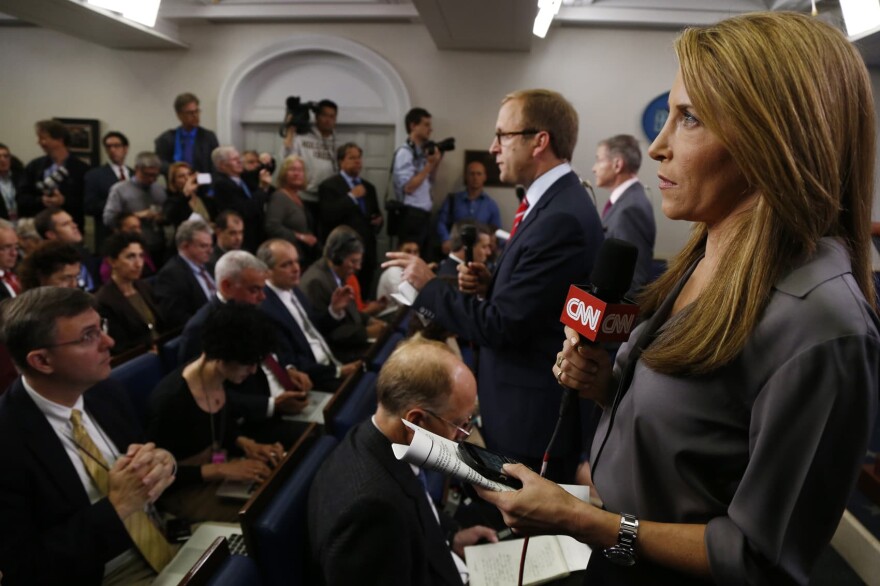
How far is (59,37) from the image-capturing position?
7.11m

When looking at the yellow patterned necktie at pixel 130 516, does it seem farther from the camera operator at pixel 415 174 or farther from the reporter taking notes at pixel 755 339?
the camera operator at pixel 415 174

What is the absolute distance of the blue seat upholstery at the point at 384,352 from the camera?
267 centimetres

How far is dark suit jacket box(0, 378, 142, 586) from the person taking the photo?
1372mm

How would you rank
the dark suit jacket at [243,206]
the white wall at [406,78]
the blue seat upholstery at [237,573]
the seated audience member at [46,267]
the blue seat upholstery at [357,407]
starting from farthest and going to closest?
the white wall at [406,78], the dark suit jacket at [243,206], the seated audience member at [46,267], the blue seat upholstery at [357,407], the blue seat upholstery at [237,573]

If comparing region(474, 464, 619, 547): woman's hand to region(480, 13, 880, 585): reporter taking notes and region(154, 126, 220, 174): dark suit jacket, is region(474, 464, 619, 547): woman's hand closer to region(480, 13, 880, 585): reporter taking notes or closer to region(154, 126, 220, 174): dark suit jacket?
region(480, 13, 880, 585): reporter taking notes

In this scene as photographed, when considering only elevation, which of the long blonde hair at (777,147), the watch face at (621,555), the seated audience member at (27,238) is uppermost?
the long blonde hair at (777,147)

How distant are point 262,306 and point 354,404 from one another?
4.36 ft

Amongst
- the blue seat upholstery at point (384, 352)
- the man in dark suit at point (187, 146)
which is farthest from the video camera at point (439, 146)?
the blue seat upholstery at point (384, 352)

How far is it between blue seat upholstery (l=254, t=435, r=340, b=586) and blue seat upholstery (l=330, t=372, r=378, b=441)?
1.37 feet

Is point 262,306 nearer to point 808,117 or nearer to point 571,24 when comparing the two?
point 808,117


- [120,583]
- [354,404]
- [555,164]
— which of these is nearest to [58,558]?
[120,583]

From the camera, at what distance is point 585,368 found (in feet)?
3.24

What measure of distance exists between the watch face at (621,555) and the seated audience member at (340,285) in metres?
3.02

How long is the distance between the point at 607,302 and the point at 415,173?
5569 mm
